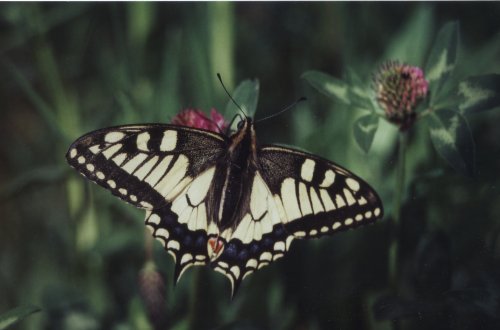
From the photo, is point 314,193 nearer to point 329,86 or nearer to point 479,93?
point 329,86

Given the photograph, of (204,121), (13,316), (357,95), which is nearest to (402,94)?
(357,95)

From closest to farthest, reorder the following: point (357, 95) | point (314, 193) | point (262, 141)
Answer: point (314, 193), point (357, 95), point (262, 141)

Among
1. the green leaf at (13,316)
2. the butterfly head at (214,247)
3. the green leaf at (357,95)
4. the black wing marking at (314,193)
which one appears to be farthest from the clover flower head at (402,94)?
the green leaf at (13,316)

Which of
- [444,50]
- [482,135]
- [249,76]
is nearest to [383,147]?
[482,135]

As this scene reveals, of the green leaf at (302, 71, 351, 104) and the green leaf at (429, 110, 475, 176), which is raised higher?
the green leaf at (302, 71, 351, 104)

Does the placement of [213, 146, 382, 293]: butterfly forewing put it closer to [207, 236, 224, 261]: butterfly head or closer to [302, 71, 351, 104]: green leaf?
[207, 236, 224, 261]: butterfly head

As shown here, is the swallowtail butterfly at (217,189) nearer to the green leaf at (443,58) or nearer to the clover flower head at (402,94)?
the clover flower head at (402,94)

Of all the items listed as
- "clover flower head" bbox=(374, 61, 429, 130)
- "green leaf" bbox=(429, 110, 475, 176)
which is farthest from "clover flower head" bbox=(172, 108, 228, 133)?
"green leaf" bbox=(429, 110, 475, 176)
